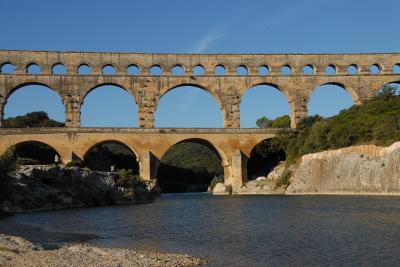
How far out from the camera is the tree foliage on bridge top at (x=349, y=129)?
4144cm

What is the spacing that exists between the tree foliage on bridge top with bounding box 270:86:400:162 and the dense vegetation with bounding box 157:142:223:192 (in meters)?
28.1

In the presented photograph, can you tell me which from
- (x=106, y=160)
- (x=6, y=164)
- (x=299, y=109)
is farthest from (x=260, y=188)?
(x=6, y=164)

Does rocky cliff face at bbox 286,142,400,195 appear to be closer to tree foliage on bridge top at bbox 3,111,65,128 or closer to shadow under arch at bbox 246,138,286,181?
shadow under arch at bbox 246,138,286,181

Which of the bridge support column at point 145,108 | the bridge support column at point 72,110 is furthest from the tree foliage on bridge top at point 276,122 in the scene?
the bridge support column at point 72,110

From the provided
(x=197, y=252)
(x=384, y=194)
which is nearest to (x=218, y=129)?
(x=384, y=194)

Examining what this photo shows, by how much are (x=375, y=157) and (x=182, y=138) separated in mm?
18489

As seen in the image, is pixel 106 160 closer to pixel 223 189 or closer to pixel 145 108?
pixel 145 108

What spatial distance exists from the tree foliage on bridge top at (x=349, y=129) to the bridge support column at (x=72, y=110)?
1865cm

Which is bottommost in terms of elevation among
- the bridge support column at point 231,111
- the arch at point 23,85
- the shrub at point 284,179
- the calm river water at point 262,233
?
the calm river water at point 262,233

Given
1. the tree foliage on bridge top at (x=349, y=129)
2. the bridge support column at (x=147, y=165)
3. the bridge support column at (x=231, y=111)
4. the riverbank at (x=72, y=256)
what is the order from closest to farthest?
the riverbank at (x=72, y=256) < the tree foliage on bridge top at (x=349, y=129) < the bridge support column at (x=147, y=165) < the bridge support column at (x=231, y=111)

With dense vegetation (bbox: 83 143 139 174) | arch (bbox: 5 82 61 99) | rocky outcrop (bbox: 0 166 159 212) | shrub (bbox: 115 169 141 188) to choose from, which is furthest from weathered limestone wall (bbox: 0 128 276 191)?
dense vegetation (bbox: 83 143 139 174)

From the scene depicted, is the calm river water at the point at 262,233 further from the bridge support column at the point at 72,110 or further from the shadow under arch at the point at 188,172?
the shadow under arch at the point at 188,172

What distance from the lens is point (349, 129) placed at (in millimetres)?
44938

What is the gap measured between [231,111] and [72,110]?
49.9 ft
